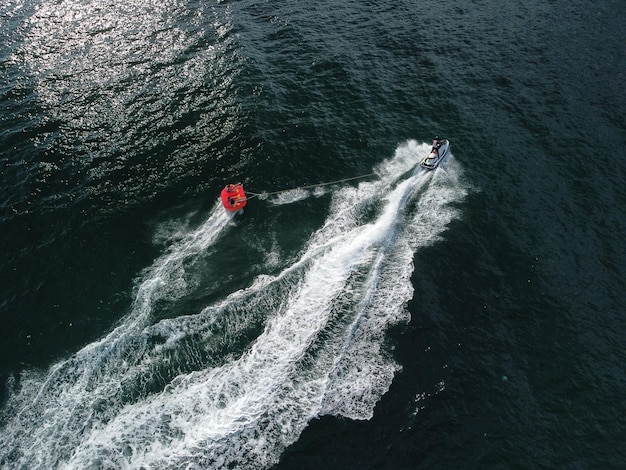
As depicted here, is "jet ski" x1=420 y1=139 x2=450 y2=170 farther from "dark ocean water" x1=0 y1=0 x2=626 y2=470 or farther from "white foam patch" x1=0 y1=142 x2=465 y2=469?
"white foam patch" x1=0 y1=142 x2=465 y2=469

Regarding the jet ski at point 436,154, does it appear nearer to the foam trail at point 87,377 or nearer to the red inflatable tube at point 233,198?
the red inflatable tube at point 233,198

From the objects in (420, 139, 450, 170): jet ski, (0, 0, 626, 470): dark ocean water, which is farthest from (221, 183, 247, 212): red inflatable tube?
(420, 139, 450, 170): jet ski

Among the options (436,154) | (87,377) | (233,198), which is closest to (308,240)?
(233,198)

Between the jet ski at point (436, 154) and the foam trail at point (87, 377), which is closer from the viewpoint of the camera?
the foam trail at point (87, 377)

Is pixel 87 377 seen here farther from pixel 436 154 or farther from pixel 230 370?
pixel 436 154

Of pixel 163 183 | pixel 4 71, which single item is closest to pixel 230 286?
pixel 163 183

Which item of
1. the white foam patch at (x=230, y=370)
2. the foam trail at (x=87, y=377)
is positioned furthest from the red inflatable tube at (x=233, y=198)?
the foam trail at (x=87, y=377)
